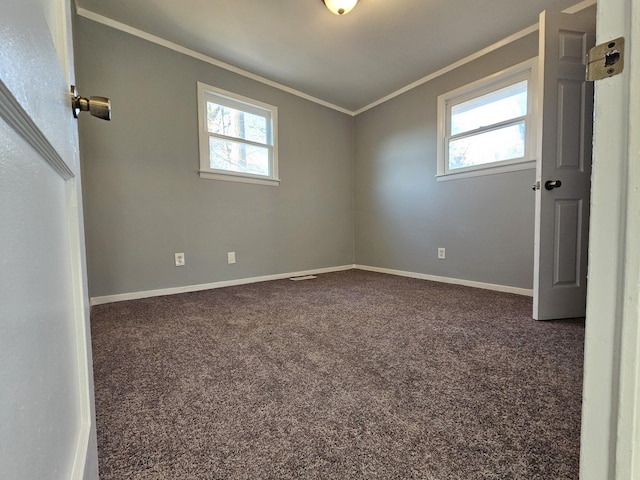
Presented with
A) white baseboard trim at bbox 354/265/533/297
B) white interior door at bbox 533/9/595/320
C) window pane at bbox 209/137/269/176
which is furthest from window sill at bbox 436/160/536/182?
window pane at bbox 209/137/269/176

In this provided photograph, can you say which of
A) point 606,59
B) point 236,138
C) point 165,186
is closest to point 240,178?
point 236,138

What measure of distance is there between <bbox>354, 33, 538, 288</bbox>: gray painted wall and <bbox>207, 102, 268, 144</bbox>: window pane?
4.83 feet

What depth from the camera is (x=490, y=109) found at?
8.82 ft

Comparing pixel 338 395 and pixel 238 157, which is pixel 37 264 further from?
pixel 238 157

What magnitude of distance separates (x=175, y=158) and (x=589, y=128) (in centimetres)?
322

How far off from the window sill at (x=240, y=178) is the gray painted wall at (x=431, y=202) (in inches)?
53.1

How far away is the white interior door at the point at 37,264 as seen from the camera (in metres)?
0.22

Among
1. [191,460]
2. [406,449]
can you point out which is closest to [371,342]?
[406,449]

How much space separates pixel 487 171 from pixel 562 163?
2.87ft

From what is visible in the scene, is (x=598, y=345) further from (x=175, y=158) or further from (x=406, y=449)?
(x=175, y=158)

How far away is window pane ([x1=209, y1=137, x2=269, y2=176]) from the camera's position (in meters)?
2.84

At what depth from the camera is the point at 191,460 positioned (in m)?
0.73

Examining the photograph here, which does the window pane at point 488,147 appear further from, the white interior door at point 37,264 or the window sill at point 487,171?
the white interior door at point 37,264

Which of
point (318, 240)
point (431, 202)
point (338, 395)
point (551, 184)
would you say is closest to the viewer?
point (338, 395)
